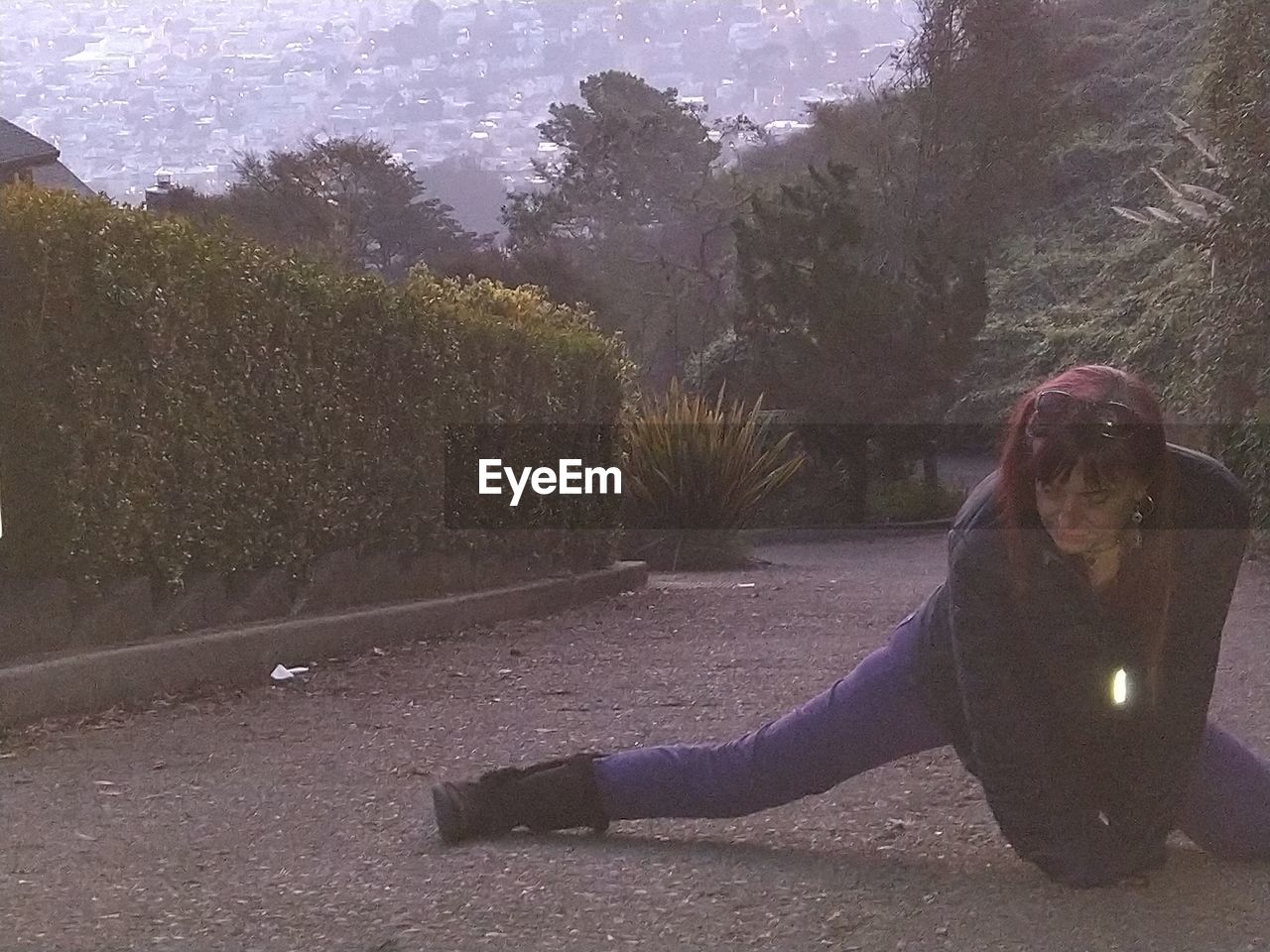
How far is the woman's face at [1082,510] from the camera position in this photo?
281 cm

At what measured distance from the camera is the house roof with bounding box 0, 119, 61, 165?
41.1 ft

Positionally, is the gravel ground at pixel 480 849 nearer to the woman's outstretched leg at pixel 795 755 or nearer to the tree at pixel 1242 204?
the woman's outstretched leg at pixel 795 755

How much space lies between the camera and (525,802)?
351 centimetres

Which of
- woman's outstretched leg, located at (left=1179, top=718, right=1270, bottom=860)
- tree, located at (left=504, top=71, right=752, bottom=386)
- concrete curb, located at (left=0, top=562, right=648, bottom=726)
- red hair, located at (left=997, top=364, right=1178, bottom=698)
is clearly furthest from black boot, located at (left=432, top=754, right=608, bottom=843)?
tree, located at (left=504, top=71, right=752, bottom=386)

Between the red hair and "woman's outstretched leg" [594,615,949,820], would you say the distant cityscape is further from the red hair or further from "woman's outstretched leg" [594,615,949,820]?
the red hair

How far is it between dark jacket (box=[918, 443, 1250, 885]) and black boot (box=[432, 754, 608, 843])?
96 centimetres

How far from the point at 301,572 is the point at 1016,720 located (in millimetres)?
3890

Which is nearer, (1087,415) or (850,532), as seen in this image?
(1087,415)

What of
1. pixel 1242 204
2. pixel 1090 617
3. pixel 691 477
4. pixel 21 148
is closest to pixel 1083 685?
pixel 1090 617

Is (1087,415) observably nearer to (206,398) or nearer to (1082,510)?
(1082,510)

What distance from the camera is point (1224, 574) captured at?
2893 mm

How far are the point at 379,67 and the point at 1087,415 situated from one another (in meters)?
13.9

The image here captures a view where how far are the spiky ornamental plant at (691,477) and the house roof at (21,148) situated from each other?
201 inches

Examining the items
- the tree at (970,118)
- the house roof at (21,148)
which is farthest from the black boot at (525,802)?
the tree at (970,118)
